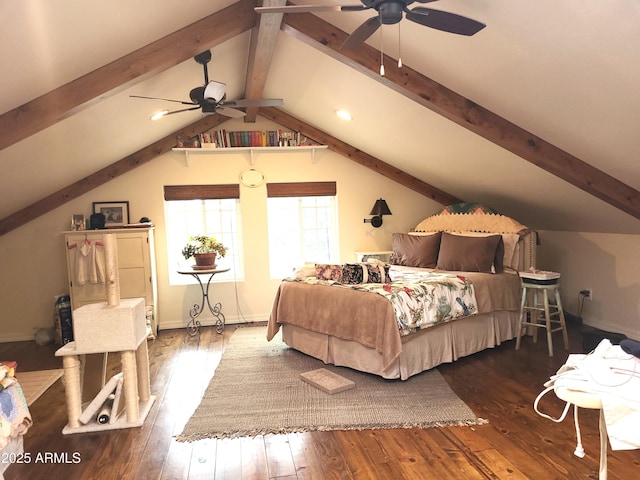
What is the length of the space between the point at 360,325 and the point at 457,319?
950 mm

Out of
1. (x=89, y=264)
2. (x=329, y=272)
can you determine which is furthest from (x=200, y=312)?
(x=329, y=272)

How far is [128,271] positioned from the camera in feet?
16.0

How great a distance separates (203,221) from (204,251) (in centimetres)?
85

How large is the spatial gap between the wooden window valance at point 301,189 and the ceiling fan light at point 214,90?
2030 millimetres

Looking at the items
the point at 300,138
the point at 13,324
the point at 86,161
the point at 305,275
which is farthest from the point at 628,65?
the point at 13,324

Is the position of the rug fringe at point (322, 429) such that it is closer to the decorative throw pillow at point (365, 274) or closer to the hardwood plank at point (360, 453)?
the hardwood plank at point (360, 453)

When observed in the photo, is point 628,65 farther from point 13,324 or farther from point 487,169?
point 13,324

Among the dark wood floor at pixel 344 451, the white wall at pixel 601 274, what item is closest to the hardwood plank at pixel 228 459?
the dark wood floor at pixel 344 451

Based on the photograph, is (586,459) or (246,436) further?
(246,436)

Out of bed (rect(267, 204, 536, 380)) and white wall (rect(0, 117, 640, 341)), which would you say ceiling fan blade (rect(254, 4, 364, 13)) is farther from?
white wall (rect(0, 117, 640, 341))

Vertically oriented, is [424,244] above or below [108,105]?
below

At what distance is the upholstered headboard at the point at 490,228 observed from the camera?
14.5 feet

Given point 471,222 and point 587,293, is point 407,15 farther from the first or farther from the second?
point 587,293

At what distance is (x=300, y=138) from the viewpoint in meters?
5.62
